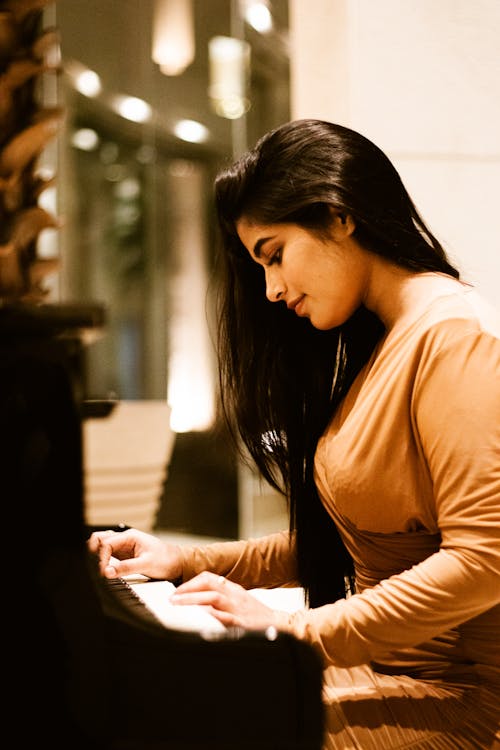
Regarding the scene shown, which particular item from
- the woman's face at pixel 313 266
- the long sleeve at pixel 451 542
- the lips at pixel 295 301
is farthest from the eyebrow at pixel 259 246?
the long sleeve at pixel 451 542

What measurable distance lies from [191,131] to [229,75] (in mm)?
527

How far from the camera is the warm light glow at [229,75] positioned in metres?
6.60

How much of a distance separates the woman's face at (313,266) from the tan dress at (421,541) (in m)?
0.13

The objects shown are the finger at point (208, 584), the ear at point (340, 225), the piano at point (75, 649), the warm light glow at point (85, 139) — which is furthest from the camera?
the warm light glow at point (85, 139)

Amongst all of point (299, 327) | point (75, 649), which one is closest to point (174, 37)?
point (299, 327)

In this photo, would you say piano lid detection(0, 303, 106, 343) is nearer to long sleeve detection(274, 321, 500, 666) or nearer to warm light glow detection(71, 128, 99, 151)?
long sleeve detection(274, 321, 500, 666)

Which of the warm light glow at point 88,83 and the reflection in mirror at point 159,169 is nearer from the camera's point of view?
the reflection in mirror at point 159,169

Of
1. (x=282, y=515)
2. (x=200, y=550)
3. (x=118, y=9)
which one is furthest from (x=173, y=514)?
(x=200, y=550)

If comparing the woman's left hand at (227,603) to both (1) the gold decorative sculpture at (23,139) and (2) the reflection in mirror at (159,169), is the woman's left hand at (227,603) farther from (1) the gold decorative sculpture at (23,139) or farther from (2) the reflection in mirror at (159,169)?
(2) the reflection in mirror at (159,169)

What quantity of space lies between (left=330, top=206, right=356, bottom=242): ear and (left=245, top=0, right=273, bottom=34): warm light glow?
5561 mm

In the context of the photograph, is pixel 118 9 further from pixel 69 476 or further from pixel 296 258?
pixel 69 476

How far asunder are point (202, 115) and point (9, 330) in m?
6.03

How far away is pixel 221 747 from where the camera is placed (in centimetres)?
103

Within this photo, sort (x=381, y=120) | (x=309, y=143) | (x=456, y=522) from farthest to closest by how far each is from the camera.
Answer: (x=381, y=120) < (x=309, y=143) < (x=456, y=522)
